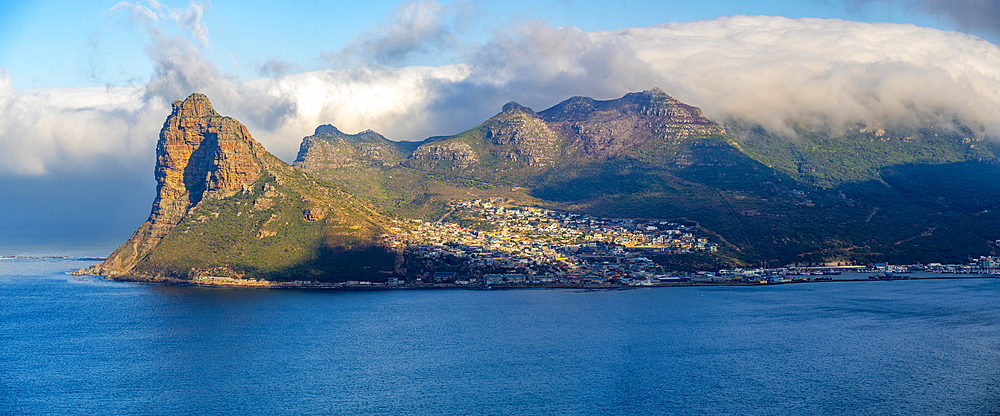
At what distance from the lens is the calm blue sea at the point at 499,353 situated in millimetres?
56125

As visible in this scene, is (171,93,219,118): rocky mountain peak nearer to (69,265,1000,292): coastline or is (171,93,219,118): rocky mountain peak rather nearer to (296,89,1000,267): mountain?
(69,265,1000,292): coastline

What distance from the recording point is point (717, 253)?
133625 mm

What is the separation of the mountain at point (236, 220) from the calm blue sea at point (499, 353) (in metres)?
13.1

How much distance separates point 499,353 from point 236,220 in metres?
74.7

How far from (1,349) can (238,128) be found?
7157 centimetres

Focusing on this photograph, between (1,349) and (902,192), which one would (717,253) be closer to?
(902,192)

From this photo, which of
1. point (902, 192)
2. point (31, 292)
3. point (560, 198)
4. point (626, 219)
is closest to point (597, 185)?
point (560, 198)

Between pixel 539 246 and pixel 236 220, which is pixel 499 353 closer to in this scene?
pixel 539 246

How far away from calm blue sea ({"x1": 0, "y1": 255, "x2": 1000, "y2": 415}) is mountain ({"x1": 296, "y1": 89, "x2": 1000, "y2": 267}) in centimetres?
3415

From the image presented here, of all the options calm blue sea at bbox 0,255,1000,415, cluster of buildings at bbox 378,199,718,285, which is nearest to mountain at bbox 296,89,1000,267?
cluster of buildings at bbox 378,199,718,285

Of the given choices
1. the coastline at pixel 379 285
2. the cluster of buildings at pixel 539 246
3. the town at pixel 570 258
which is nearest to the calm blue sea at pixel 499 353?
the coastline at pixel 379 285

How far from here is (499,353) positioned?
231 feet

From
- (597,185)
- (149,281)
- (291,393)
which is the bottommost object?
(291,393)

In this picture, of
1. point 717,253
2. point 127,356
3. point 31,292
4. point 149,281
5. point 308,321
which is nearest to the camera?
point 127,356
